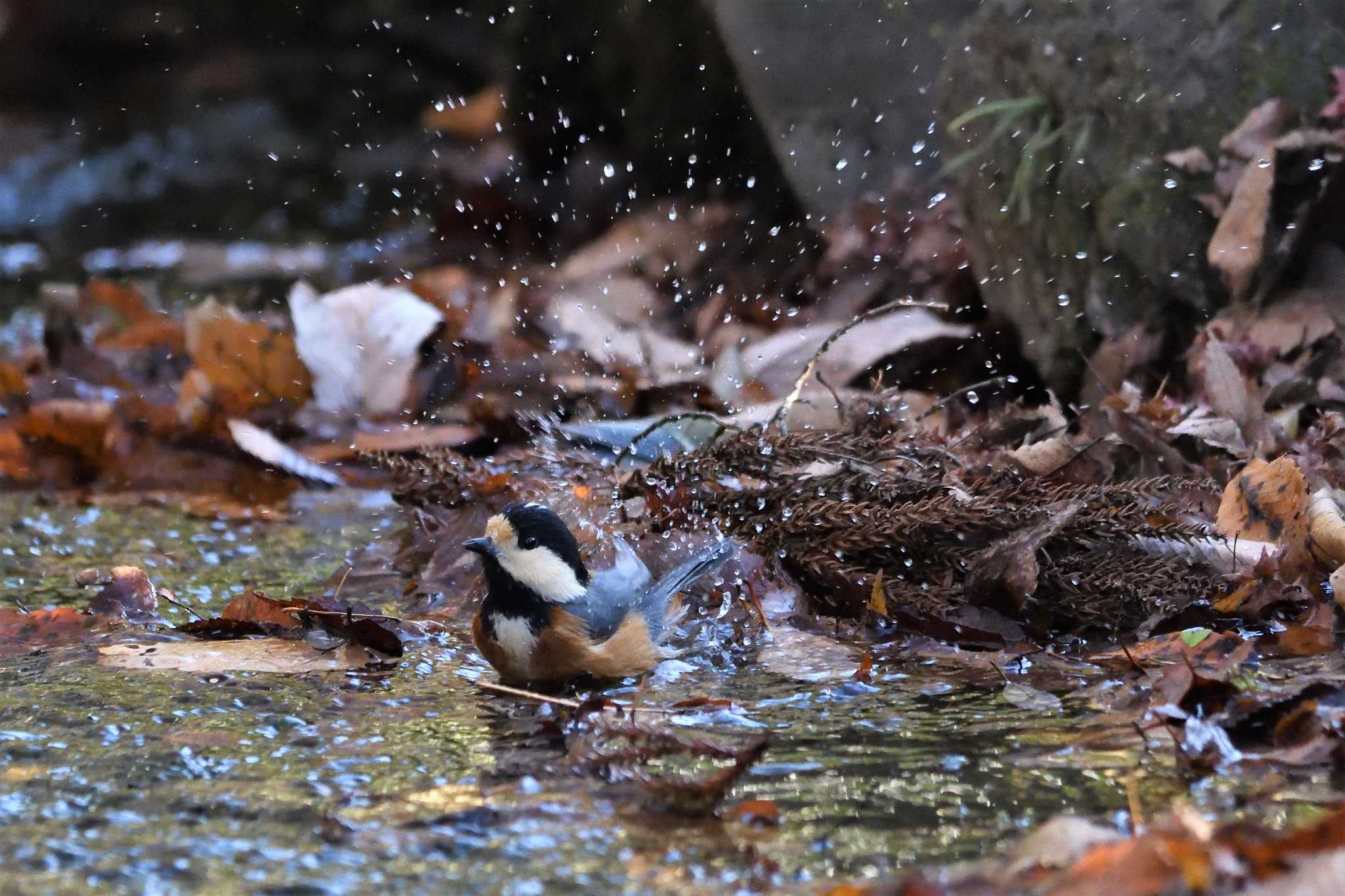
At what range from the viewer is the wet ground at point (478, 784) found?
2.01 meters

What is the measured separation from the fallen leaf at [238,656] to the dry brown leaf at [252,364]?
2740 mm

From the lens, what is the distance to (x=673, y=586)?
3400mm

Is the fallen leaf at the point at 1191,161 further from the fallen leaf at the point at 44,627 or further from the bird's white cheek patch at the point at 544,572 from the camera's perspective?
the fallen leaf at the point at 44,627

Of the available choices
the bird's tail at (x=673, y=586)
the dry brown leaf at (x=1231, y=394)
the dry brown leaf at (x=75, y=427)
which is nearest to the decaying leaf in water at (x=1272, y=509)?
the dry brown leaf at (x=1231, y=394)

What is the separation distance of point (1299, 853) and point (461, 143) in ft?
35.4

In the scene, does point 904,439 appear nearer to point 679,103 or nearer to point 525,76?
point 679,103

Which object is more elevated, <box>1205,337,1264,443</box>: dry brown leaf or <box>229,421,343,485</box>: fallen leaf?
<box>229,421,343,485</box>: fallen leaf

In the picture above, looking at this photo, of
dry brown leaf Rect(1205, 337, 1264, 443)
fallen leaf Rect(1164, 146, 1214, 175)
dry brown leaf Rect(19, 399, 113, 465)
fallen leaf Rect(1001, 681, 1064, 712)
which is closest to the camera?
fallen leaf Rect(1001, 681, 1064, 712)

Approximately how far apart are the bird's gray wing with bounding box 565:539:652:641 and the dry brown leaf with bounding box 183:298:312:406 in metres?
2.81

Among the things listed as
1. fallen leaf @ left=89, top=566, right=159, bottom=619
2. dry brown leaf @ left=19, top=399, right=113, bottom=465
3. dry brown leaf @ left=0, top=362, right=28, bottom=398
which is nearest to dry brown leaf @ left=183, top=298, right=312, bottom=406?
dry brown leaf @ left=19, top=399, right=113, bottom=465

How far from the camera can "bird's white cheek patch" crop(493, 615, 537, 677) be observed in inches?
120

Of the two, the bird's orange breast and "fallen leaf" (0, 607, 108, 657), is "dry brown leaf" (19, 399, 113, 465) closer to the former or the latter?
"fallen leaf" (0, 607, 108, 657)

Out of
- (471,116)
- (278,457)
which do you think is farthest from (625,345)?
(471,116)

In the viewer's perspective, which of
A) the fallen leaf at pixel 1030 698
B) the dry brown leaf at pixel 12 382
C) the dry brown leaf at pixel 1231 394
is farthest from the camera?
the dry brown leaf at pixel 12 382
